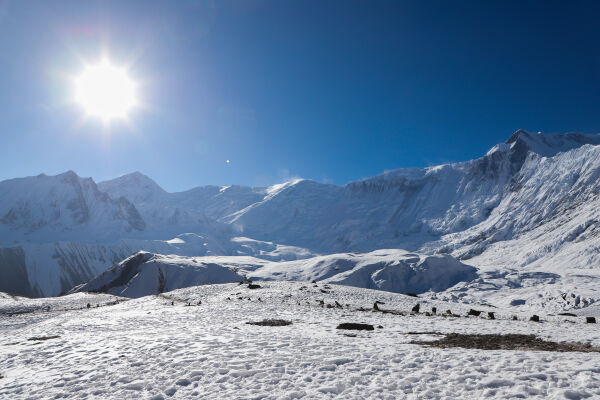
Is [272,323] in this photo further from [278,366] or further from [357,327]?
[278,366]

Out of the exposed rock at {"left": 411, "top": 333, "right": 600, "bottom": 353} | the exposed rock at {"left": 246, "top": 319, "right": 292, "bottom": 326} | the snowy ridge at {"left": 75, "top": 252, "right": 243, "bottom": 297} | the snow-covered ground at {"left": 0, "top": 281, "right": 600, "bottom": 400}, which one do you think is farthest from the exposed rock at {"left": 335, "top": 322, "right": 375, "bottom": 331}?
the snowy ridge at {"left": 75, "top": 252, "right": 243, "bottom": 297}

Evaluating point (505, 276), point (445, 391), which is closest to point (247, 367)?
point (445, 391)

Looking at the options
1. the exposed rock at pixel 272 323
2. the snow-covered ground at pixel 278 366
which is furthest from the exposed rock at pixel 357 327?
the exposed rock at pixel 272 323

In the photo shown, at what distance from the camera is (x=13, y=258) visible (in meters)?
198

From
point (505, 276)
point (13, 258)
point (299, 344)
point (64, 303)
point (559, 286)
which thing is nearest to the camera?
point (299, 344)

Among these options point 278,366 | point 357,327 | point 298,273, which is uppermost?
point 298,273

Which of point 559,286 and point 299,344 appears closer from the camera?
point 299,344

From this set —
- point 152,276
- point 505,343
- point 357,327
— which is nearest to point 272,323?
point 357,327

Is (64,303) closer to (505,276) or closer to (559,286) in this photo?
(559,286)

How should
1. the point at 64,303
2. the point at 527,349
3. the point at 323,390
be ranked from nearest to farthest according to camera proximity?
the point at 323,390
the point at 527,349
the point at 64,303

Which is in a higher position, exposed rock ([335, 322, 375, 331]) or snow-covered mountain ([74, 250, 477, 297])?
snow-covered mountain ([74, 250, 477, 297])

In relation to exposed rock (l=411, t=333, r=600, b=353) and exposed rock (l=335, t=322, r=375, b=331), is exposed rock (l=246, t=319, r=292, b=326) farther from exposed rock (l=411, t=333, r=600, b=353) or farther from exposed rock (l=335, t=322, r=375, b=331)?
exposed rock (l=411, t=333, r=600, b=353)

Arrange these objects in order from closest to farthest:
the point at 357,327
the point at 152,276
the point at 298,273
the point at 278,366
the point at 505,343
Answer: the point at 278,366
the point at 505,343
the point at 357,327
the point at 152,276
the point at 298,273

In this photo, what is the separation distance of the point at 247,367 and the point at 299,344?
3.34 meters
